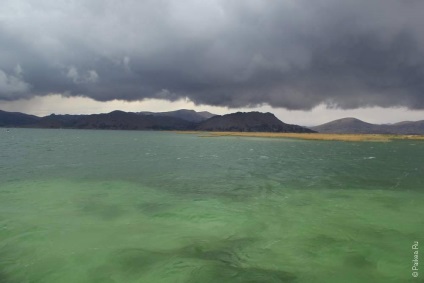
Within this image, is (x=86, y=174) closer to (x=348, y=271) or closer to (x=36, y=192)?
(x=36, y=192)

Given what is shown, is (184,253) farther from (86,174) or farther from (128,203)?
(86,174)

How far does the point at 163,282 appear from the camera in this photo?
13.5m

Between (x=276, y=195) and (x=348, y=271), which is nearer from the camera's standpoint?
(x=348, y=271)

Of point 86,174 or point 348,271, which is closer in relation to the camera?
point 348,271

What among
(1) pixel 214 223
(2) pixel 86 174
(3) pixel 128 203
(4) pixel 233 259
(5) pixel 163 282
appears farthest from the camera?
(2) pixel 86 174

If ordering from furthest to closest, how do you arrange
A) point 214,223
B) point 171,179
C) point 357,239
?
point 171,179, point 214,223, point 357,239

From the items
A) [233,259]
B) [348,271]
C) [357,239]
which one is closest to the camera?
[348,271]

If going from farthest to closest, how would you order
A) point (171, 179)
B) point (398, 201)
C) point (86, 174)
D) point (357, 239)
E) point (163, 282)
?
point (86, 174) → point (171, 179) → point (398, 201) → point (357, 239) → point (163, 282)

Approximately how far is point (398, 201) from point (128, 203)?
26390 millimetres

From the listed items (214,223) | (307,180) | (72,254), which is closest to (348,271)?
(214,223)

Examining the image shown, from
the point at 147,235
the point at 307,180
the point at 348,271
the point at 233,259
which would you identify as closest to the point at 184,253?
the point at 233,259

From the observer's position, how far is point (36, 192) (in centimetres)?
3294

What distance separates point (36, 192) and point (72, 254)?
19.7 m

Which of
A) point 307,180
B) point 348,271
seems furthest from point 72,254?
point 307,180
